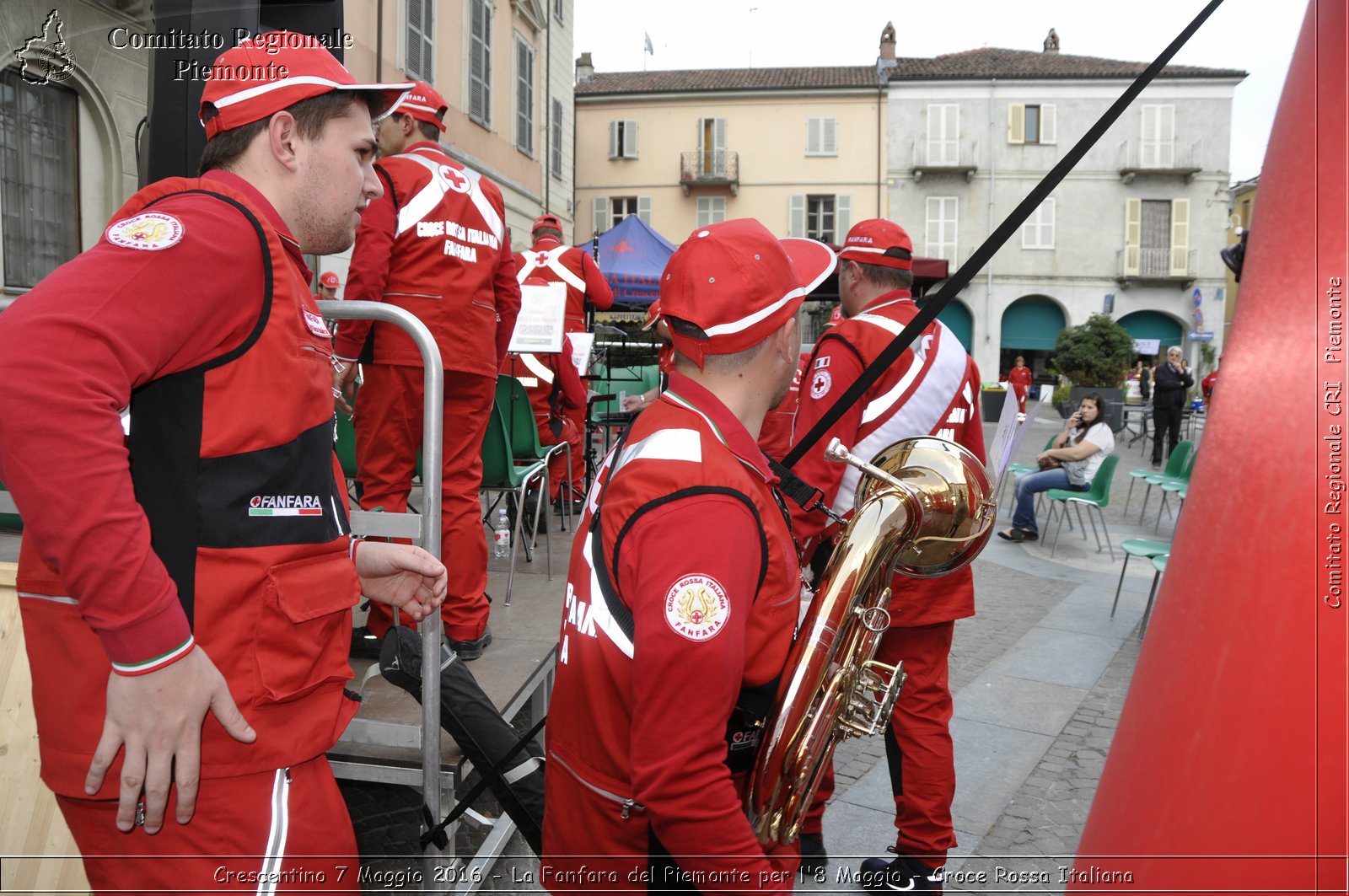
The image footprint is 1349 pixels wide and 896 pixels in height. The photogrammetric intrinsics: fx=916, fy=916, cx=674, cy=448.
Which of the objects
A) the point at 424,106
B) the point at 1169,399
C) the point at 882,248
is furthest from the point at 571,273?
the point at 1169,399

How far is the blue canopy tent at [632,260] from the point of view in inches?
506

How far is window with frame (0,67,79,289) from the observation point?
281 inches

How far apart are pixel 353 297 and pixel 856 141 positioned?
127 feet

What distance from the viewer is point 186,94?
8.53 feet

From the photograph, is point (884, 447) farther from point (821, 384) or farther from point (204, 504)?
point (204, 504)

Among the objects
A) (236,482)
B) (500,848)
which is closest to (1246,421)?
(236,482)

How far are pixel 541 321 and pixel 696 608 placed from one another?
5.01 meters

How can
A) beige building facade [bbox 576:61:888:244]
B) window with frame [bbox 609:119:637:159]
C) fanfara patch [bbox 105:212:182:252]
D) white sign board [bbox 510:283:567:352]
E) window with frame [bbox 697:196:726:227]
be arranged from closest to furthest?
fanfara patch [bbox 105:212:182:252]
white sign board [bbox 510:283:567:352]
beige building facade [bbox 576:61:888:244]
window with frame [bbox 697:196:726:227]
window with frame [bbox 609:119:637:159]

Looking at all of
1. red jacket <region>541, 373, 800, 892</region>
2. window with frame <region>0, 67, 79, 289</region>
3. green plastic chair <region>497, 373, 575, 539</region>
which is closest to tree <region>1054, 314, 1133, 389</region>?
green plastic chair <region>497, 373, 575, 539</region>

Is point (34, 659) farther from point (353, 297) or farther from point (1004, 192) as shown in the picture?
point (1004, 192)

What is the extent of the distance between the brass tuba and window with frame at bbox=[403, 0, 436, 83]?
1295cm

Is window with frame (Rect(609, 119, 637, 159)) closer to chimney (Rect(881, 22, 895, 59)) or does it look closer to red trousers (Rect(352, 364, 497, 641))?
chimney (Rect(881, 22, 895, 59))

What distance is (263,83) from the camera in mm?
1561

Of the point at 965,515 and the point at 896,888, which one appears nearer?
the point at 965,515
